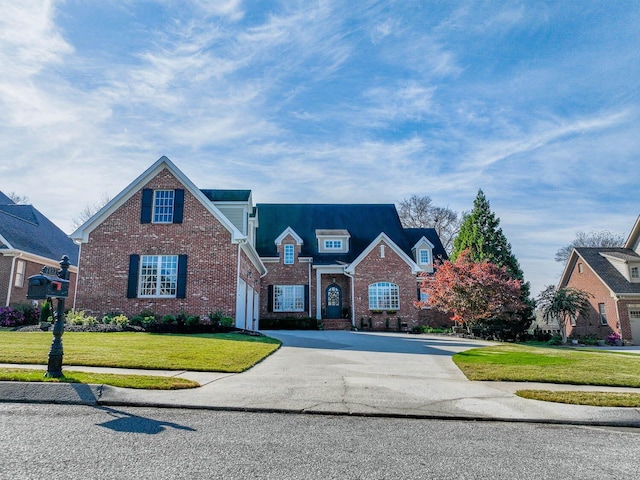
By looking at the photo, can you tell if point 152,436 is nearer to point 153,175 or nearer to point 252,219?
point 153,175

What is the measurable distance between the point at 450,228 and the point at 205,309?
1166 inches

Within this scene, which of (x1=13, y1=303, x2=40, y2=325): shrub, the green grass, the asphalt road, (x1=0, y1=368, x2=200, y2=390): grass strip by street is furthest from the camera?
(x1=13, y1=303, x2=40, y2=325): shrub

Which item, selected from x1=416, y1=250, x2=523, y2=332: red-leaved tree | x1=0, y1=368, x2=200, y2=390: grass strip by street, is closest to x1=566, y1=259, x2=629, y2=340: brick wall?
x1=416, y1=250, x2=523, y2=332: red-leaved tree

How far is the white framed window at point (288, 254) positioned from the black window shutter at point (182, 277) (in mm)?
11362

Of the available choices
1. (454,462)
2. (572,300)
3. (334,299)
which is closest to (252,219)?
(334,299)

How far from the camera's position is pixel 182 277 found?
1773 centimetres

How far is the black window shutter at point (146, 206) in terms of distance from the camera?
18.3 metres

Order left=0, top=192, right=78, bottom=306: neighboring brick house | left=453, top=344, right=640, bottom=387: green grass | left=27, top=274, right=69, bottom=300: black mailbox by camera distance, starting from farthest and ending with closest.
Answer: left=0, top=192, right=78, bottom=306: neighboring brick house → left=453, top=344, right=640, bottom=387: green grass → left=27, top=274, right=69, bottom=300: black mailbox

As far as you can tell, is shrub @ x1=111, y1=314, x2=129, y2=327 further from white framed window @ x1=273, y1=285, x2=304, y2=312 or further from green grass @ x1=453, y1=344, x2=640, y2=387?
white framed window @ x1=273, y1=285, x2=304, y2=312

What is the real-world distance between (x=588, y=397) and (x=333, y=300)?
21.7 m

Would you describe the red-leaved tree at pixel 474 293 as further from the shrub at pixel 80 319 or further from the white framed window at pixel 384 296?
the shrub at pixel 80 319

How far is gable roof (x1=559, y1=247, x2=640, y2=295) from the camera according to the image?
26312 mm

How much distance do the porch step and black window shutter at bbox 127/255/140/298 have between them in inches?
471

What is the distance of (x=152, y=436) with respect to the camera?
14.2ft
